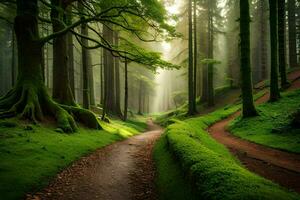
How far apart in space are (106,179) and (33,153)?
8.80ft

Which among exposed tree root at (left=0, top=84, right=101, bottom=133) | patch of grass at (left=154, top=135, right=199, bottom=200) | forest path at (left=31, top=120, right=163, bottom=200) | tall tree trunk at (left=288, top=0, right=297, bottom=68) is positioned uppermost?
tall tree trunk at (left=288, top=0, right=297, bottom=68)

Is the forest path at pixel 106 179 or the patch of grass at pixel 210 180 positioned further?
the forest path at pixel 106 179

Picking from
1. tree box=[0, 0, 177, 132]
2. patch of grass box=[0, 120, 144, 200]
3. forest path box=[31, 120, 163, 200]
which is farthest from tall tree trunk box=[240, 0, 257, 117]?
patch of grass box=[0, 120, 144, 200]

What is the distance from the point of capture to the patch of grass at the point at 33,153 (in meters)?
6.30

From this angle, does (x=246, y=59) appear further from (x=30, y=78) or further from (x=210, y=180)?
(x=210, y=180)

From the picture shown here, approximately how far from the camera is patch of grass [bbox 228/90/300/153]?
10523 millimetres

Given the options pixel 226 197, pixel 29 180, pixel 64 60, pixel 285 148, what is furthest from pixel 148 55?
pixel 226 197

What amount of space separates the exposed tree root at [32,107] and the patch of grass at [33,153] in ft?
2.32

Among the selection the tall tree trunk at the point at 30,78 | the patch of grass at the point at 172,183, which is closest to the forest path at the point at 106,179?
the patch of grass at the point at 172,183

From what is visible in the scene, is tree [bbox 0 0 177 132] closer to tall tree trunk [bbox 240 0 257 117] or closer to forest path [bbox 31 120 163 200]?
forest path [bbox 31 120 163 200]

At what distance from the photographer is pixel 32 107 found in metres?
12.1

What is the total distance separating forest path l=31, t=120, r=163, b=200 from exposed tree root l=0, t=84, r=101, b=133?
3106 mm

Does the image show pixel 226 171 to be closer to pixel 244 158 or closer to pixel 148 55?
pixel 244 158

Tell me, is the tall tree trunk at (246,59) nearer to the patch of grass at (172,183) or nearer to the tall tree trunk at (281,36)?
the tall tree trunk at (281,36)
